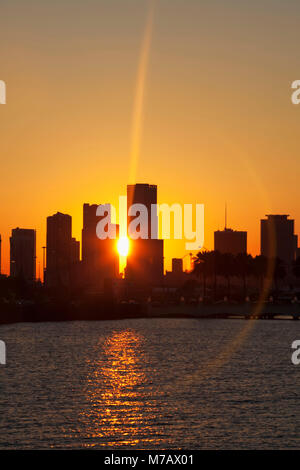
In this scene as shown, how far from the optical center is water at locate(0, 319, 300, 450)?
166ft

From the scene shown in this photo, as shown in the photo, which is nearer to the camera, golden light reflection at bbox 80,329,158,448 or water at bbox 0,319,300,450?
water at bbox 0,319,300,450

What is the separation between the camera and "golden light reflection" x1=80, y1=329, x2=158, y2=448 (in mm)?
50750

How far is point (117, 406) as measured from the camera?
6431 cm

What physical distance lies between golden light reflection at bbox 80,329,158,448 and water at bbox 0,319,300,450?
0.07 meters

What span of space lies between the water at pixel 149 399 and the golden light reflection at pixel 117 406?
7 centimetres

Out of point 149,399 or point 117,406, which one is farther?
point 149,399

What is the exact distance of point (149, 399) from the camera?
68188 mm

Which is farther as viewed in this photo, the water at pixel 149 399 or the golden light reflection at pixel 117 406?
the golden light reflection at pixel 117 406

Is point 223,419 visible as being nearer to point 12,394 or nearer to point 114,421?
point 114,421

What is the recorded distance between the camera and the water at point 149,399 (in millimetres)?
50625

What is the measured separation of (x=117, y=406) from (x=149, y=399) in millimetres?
4569
